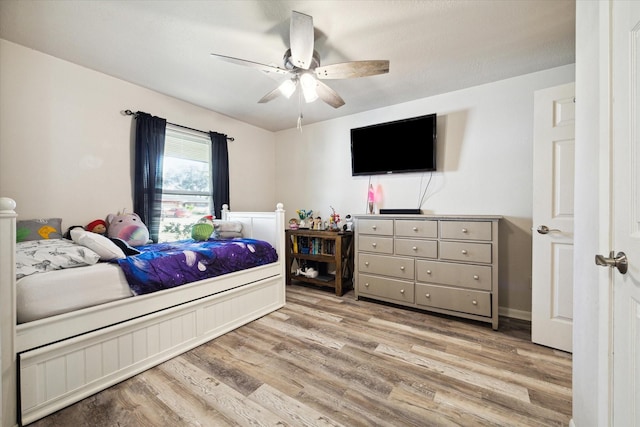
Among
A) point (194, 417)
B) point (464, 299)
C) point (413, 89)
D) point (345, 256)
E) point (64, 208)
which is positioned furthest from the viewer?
point (345, 256)

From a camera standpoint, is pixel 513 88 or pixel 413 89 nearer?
pixel 513 88

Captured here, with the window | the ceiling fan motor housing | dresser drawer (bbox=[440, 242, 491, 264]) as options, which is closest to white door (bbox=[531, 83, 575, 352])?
dresser drawer (bbox=[440, 242, 491, 264])

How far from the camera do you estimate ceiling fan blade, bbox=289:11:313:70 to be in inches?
56.3

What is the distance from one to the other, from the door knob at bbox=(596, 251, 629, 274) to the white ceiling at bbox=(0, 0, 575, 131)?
64.1 inches

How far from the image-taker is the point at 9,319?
119cm

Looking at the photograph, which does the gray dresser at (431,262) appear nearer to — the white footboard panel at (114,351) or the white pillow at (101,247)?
the white footboard panel at (114,351)

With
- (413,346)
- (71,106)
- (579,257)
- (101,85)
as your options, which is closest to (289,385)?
(413,346)

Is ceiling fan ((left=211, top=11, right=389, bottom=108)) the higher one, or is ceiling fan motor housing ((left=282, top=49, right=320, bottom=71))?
ceiling fan motor housing ((left=282, top=49, right=320, bottom=71))

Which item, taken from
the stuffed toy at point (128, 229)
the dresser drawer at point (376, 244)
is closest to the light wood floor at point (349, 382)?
the dresser drawer at point (376, 244)

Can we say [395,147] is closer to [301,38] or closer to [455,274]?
Answer: [455,274]

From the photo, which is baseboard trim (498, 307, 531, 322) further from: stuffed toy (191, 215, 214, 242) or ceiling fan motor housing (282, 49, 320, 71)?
stuffed toy (191, 215, 214, 242)

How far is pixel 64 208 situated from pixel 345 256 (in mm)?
2849

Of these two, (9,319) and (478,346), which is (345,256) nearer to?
(478,346)

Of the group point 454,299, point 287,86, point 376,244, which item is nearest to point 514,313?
point 454,299
